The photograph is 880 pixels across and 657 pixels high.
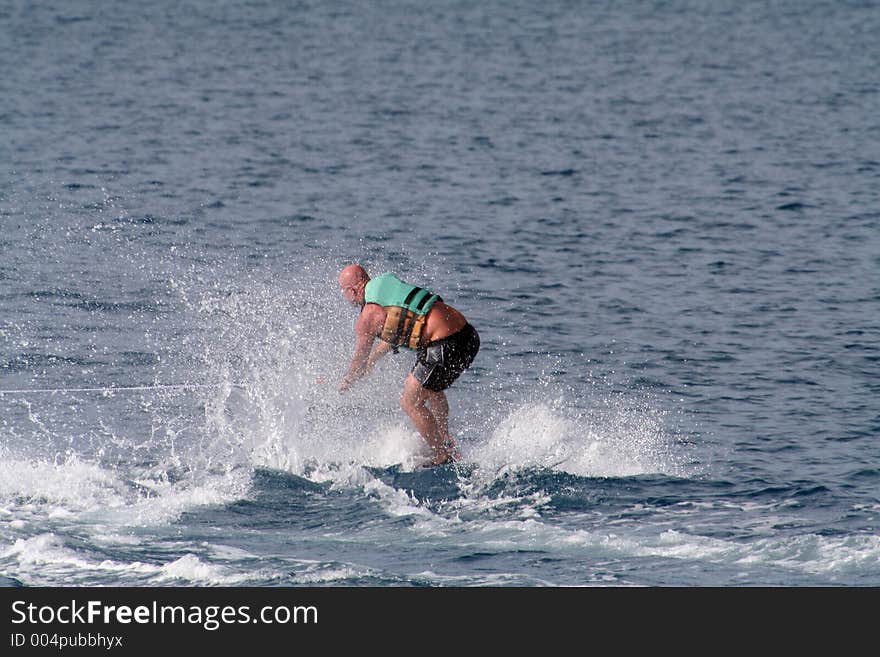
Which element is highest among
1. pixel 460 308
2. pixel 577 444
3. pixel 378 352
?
pixel 460 308

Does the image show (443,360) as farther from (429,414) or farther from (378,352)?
(378,352)

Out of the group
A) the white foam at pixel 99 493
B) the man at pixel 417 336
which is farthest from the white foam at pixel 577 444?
the white foam at pixel 99 493

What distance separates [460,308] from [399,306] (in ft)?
21.8

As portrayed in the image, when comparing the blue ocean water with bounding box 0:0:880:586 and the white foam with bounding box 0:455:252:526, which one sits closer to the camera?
the blue ocean water with bounding box 0:0:880:586

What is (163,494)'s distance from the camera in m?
12.2

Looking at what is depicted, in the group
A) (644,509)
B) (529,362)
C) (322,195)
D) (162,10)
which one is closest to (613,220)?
(322,195)

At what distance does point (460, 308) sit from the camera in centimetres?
1944

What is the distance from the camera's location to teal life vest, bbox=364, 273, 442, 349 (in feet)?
42.1

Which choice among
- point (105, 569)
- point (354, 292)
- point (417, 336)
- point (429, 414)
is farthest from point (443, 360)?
point (105, 569)

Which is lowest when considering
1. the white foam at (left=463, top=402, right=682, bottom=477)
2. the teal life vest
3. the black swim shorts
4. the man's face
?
the white foam at (left=463, top=402, right=682, bottom=477)

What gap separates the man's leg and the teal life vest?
1.40 feet

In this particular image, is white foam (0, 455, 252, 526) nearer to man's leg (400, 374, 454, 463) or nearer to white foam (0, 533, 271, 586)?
white foam (0, 533, 271, 586)

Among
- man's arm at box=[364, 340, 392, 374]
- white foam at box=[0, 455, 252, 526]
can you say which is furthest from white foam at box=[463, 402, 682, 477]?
white foam at box=[0, 455, 252, 526]

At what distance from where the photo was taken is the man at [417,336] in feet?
42.2
